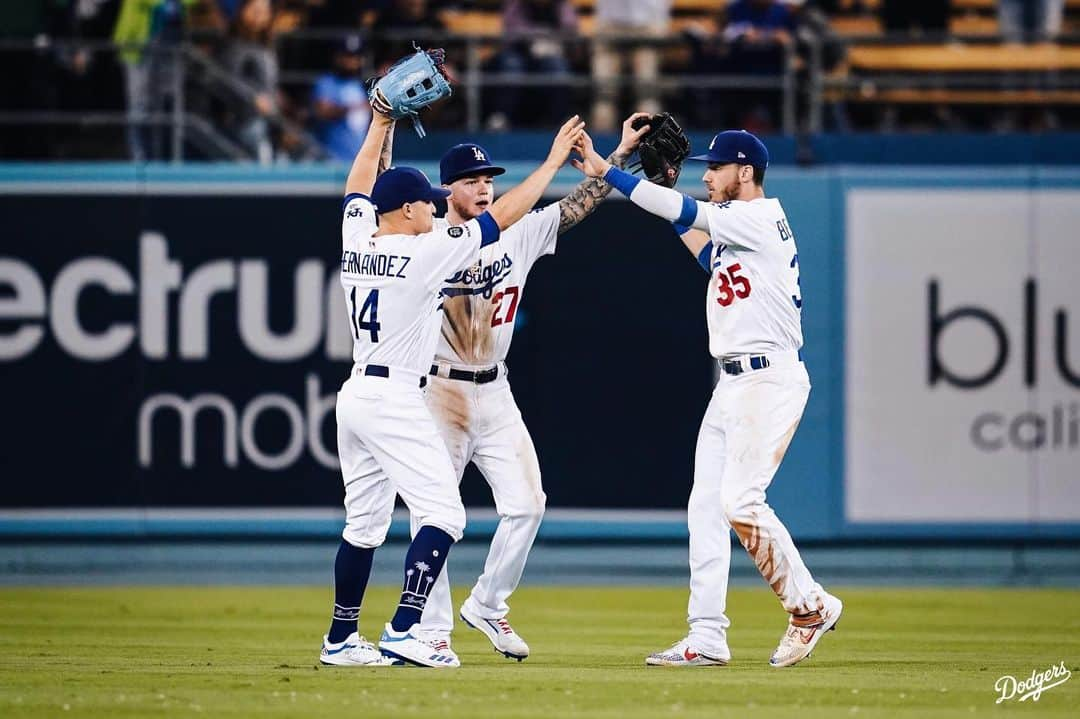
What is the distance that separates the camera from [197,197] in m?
13.6

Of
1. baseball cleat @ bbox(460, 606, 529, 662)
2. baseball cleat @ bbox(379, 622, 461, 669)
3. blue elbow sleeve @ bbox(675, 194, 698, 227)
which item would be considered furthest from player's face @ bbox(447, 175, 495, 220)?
baseball cleat @ bbox(379, 622, 461, 669)

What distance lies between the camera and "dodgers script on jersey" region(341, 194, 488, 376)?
749 centimetres

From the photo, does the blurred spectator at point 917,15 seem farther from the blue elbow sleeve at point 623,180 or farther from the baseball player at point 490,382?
the blue elbow sleeve at point 623,180

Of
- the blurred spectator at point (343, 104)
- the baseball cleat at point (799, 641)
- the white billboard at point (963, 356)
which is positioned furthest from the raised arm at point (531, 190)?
the white billboard at point (963, 356)

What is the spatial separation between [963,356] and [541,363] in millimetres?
3195

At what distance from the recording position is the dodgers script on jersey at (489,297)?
825 cm

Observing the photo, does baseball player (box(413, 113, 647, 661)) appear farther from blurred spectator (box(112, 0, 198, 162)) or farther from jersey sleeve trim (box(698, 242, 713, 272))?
blurred spectator (box(112, 0, 198, 162))

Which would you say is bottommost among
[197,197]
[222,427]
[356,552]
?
[222,427]

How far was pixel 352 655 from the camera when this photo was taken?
25.1ft

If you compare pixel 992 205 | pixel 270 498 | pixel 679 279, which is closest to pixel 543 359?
Result: pixel 679 279

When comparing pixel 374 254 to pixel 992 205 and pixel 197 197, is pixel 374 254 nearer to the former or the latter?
pixel 197 197

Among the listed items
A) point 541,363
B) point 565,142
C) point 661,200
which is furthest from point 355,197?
point 541,363

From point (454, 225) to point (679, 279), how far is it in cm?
595

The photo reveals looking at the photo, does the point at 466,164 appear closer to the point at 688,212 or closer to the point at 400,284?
the point at 400,284
